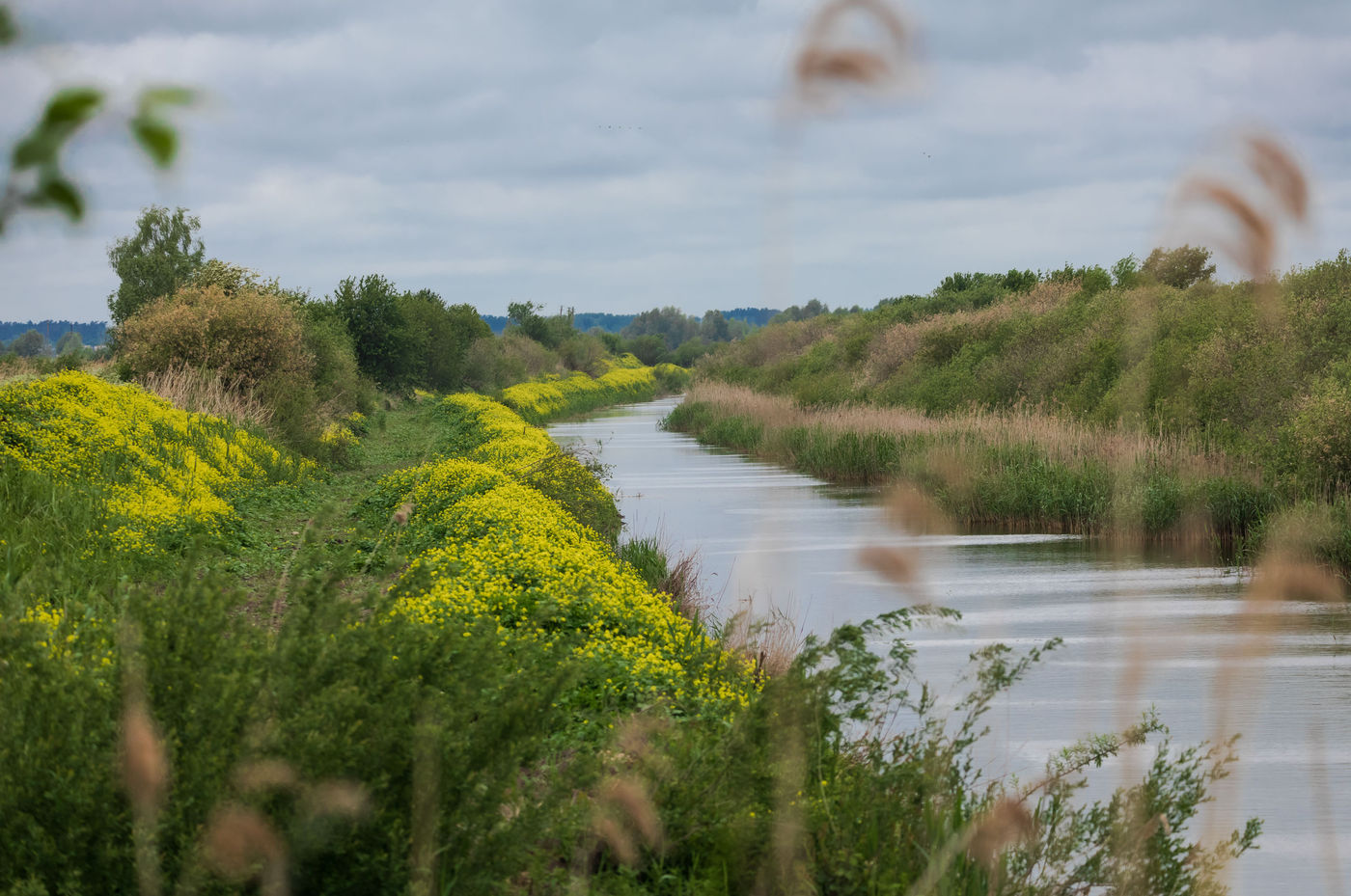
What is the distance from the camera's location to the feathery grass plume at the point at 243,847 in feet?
9.98

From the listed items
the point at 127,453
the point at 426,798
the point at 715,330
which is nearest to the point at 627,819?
the point at 426,798

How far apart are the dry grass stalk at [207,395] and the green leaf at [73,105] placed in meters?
18.6

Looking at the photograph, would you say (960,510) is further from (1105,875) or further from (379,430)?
(379,430)

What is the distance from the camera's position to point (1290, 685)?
9.90 metres

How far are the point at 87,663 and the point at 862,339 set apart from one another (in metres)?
47.2

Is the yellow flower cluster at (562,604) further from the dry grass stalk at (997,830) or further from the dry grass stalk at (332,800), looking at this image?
the dry grass stalk at (997,830)

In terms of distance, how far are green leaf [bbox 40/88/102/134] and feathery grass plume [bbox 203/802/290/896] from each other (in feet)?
7.76

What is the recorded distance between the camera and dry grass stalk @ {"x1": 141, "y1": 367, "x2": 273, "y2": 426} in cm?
2002

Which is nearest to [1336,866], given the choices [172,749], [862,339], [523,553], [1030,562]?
[523,553]

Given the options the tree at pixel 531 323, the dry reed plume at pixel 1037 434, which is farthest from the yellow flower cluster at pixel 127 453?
the tree at pixel 531 323

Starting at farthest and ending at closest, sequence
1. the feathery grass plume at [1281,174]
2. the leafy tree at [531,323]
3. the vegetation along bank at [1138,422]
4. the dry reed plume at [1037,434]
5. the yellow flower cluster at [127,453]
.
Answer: the leafy tree at [531,323]
the dry reed plume at [1037,434]
the vegetation along bank at [1138,422]
the yellow flower cluster at [127,453]
the feathery grass plume at [1281,174]


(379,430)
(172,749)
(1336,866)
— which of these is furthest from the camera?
(379,430)

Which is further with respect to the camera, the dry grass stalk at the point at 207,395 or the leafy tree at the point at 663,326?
the leafy tree at the point at 663,326

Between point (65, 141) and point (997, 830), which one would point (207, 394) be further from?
point (65, 141)
